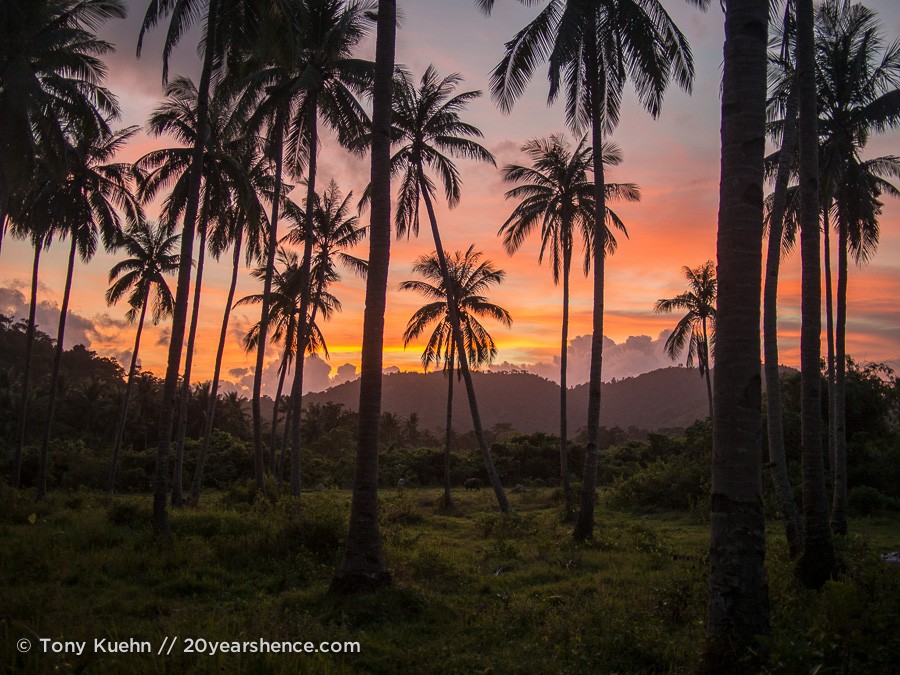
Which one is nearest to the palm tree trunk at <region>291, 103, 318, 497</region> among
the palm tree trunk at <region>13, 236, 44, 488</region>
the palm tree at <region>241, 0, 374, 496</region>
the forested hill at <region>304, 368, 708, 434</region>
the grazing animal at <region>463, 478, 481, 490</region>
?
the palm tree at <region>241, 0, 374, 496</region>

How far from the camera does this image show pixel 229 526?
11.5 metres

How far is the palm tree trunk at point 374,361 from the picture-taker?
741 cm

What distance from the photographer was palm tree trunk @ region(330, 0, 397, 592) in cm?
741

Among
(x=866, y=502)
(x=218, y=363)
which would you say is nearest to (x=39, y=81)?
(x=218, y=363)

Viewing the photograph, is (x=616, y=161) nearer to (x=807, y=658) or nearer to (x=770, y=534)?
(x=770, y=534)

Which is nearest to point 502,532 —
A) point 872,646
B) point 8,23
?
point 872,646

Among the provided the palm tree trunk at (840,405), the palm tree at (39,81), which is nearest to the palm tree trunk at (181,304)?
the palm tree at (39,81)

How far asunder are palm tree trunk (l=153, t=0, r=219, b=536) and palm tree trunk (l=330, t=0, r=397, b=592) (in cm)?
509

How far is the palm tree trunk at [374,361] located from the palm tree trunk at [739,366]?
4.37 metres

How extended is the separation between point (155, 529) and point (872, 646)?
11163mm

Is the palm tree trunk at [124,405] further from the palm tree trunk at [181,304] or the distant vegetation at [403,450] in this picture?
the palm tree trunk at [181,304]

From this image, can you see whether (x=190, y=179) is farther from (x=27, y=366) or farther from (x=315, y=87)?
(x=27, y=366)

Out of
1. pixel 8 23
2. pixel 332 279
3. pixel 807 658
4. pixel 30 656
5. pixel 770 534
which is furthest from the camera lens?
pixel 332 279

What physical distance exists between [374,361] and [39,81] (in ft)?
38.2
